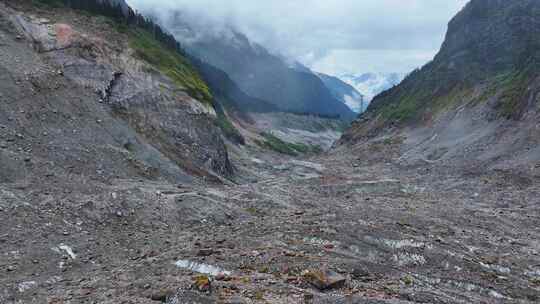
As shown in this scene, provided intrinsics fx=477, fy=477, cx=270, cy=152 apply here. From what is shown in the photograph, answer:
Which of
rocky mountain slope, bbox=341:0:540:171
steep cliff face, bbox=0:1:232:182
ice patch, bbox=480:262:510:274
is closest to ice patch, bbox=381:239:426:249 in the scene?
ice patch, bbox=480:262:510:274

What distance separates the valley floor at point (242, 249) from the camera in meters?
14.9

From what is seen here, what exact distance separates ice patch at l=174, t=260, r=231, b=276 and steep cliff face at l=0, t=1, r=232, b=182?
1255 cm

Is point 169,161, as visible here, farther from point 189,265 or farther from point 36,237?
point 189,265

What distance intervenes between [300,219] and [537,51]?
256 ft

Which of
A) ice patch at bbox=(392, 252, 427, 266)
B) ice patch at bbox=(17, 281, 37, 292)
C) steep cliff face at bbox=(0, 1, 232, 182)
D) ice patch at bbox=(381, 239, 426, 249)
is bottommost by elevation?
ice patch at bbox=(17, 281, 37, 292)

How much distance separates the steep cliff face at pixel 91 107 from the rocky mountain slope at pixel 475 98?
32990 millimetres

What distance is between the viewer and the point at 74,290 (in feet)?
51.0

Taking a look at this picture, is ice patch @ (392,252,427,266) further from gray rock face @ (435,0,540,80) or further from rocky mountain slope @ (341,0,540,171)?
gray rock face @ (435,0,540,80)

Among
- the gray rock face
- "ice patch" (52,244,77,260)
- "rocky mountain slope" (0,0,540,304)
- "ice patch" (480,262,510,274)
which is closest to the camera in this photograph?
"rocky mountain slope" (0,0,540,304)

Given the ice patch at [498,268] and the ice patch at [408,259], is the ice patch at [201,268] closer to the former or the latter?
the ice patch at [408,259]

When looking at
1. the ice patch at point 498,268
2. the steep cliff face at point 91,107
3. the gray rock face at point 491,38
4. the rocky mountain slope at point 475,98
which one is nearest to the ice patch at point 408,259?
the ice patch at point 498,268

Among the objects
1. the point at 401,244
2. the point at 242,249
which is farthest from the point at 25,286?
the point at 401,244

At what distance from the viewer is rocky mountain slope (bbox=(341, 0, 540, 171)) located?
58688mm

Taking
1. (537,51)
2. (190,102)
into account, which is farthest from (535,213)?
(537,51)
